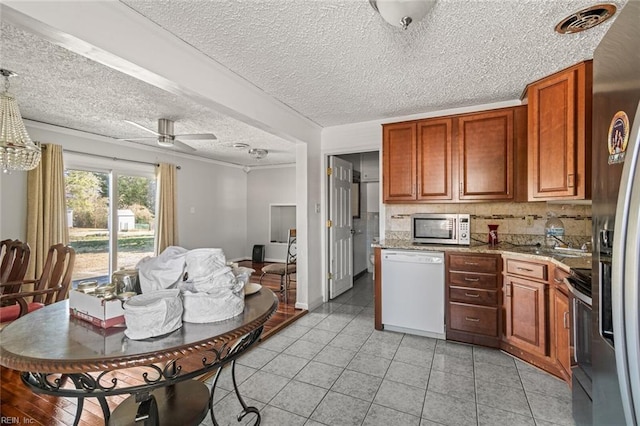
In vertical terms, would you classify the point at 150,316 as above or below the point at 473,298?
above

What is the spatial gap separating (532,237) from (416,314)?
1.48 m

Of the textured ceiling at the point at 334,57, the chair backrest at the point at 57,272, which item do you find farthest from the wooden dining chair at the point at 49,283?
the textured ceiling at the point at 334,57

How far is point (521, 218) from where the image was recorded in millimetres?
3066

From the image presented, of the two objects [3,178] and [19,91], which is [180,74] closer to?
[19,91]

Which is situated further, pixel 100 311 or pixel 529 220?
pixel 529 220

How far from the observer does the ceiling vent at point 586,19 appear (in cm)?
164

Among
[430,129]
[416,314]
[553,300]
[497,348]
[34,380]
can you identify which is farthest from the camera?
[430,129]

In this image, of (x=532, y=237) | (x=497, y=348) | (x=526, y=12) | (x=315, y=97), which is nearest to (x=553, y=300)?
(x=497, y=348)

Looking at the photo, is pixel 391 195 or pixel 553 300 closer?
pixel 553 300

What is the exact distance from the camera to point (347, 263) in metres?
4.59

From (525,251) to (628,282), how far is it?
2168 mm

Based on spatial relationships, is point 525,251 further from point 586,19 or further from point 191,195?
point 191,195

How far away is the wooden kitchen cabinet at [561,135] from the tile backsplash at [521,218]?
0.60 m

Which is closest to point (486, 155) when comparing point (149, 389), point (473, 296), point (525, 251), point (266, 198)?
point (525, 251)
